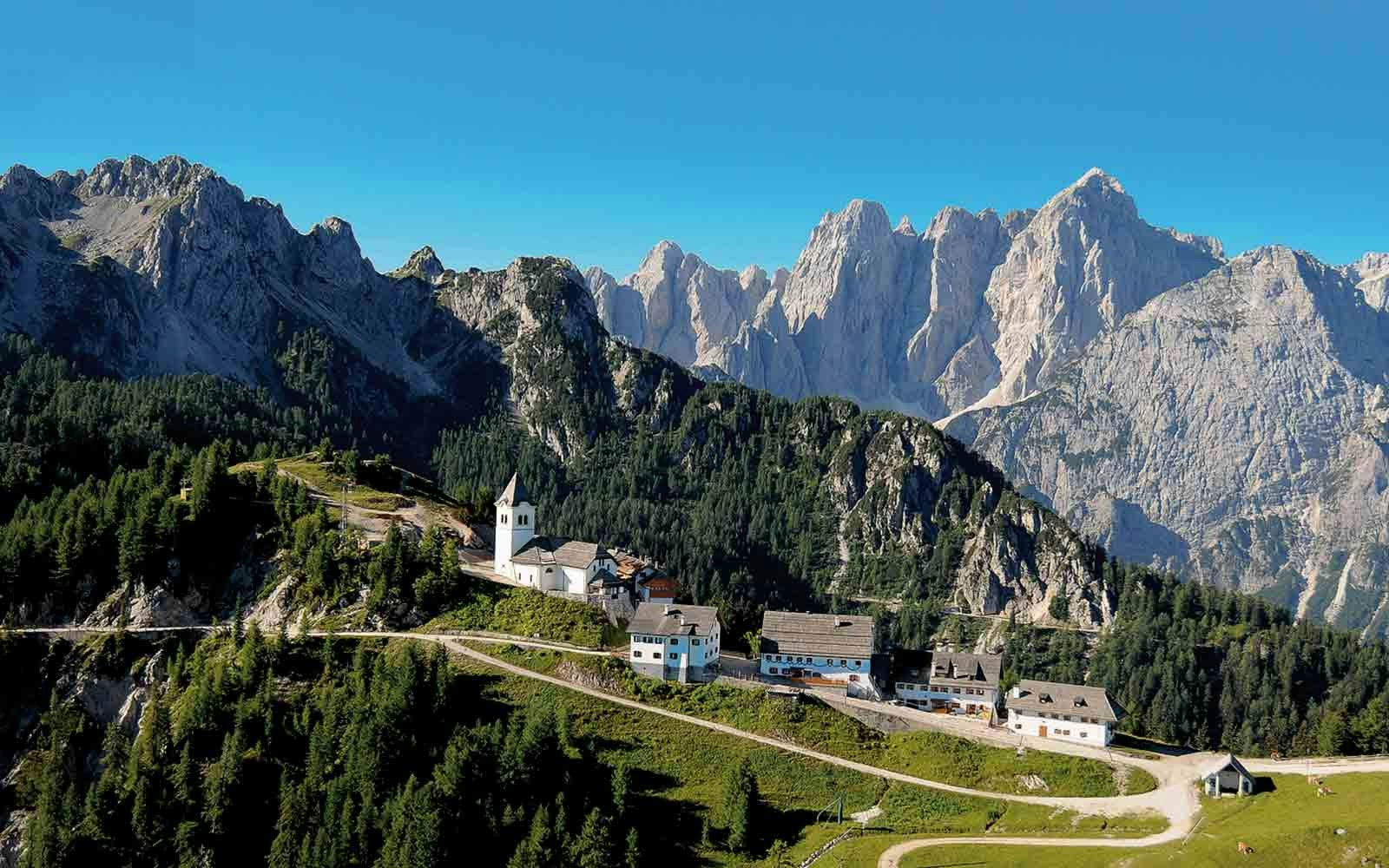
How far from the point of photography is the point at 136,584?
449 ft

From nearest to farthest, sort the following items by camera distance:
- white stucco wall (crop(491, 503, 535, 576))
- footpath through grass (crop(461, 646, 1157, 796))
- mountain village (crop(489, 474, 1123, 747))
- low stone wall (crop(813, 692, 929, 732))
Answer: footpath through grass (crop(461, 646, 1157, 796))
low stone wall (crop(813, 692, 929, 732))
mountain village (crop(489, 474, 1123, 747))
white stucco wall (crop(491, 503, 535, 576))

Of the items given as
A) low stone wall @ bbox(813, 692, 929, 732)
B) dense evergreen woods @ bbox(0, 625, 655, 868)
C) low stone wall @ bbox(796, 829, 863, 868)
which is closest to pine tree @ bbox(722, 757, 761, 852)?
low stone wall @ bbox(796, 829, 863, 868)

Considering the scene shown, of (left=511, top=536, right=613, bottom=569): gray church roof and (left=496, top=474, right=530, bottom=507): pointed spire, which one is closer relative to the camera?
(left=511, top=536, right=613, bottom=569): gray church roof

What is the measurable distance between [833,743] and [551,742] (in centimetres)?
2629

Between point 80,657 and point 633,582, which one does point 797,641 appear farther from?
point 80,657

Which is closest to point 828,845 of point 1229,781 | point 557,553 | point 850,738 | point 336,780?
point 850,738

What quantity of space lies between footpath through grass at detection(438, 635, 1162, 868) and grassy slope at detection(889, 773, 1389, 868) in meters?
4.20

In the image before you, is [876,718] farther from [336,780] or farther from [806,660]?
[336,780]

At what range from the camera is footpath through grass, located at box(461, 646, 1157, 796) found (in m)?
103

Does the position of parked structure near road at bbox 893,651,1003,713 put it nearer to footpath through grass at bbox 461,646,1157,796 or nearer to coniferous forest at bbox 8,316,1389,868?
footpath through grass at bbox 461,646,1157,796

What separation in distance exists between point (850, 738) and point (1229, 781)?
32.5m

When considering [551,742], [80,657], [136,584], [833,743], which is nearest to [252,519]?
[136,584]

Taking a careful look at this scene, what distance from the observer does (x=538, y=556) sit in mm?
138375

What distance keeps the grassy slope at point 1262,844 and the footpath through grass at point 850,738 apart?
34.0 feet
